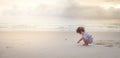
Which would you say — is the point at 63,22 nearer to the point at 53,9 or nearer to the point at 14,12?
the point at 53,9

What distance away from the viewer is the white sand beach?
2096 mm

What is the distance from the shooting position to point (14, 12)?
3.30 metres

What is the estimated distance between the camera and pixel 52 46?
7.95 ft

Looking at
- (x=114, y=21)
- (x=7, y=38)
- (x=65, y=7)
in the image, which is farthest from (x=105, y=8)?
(x=7, y=38)

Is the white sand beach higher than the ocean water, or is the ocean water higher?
the ocean water

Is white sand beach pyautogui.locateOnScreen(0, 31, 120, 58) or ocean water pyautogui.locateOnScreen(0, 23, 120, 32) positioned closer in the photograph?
white sand beach pyautogui.locateOnScreen(0, 31, 120, 58)

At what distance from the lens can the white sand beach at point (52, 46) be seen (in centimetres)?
210

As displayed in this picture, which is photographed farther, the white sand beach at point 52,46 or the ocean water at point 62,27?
the ocean water at point 62,27

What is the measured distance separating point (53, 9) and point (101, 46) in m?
1.12

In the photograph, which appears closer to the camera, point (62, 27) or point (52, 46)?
point (52, 46)

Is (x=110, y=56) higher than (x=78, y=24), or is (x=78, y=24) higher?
(x=78, y=24)

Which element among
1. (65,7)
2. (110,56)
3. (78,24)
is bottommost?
(110,56)

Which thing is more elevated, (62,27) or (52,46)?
(62,27)

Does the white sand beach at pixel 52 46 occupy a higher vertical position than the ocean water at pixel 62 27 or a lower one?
lower
